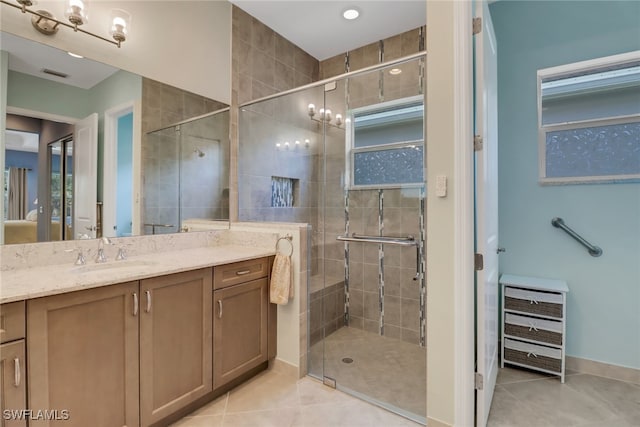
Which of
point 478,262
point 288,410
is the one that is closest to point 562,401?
point 478,262

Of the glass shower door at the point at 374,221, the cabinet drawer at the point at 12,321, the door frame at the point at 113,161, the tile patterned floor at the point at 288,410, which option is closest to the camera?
the cabinet drawer at the point at 12,321

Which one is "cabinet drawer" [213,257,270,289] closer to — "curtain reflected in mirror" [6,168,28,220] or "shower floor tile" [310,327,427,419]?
"shower floor tile" [310,327,427,419]

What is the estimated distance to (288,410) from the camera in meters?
1.85

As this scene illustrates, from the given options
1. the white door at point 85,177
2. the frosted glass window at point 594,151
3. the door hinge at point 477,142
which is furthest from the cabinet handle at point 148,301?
the frosted glass window at point 594,151

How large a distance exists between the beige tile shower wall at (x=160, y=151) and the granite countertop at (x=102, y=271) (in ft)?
1.09

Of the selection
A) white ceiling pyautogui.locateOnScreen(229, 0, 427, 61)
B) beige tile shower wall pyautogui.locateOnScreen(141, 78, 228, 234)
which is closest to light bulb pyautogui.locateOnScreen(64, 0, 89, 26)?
beige tile shower wall pyautogui.locateOnScreen(141, 78, 228, 234)

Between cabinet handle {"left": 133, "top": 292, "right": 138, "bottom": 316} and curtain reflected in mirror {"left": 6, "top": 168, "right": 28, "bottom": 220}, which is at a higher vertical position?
curtain reflected in mirror {"left": 6, "top": 168, "right": 28, "bottom": 220}

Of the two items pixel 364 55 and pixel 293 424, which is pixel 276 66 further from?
pixel 293 424

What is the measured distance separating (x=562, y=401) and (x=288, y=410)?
172 cm

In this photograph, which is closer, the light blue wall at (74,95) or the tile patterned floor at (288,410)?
the light blue wall at (74,95)

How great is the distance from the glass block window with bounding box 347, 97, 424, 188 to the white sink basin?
71.8 inches

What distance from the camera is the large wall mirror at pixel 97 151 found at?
1.64 meters

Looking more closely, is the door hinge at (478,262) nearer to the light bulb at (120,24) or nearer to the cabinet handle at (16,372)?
the cabinet handle at (16,372)

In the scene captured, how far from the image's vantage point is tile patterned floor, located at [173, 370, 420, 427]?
174 centimetres
